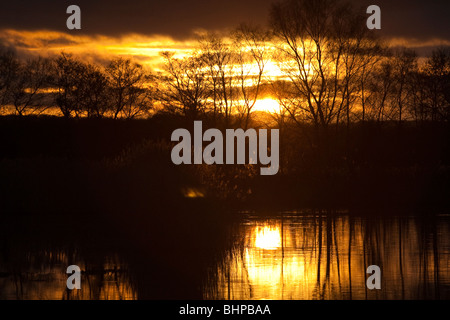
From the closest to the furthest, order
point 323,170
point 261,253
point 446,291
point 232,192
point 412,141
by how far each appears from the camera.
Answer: point 446,291
point 261,253
point 232,192
point 323,170
point 412,141

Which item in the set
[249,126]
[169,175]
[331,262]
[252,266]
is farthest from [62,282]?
[249,126]

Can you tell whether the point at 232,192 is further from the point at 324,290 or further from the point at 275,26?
the point at 275,26

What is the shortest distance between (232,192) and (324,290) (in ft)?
61.0

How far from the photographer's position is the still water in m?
12.9

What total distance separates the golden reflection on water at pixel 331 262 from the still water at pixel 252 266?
2 centimetres

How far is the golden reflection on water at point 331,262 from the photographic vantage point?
1291 centimetres

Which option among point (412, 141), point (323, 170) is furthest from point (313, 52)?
point (412, 141)

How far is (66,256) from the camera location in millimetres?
17578

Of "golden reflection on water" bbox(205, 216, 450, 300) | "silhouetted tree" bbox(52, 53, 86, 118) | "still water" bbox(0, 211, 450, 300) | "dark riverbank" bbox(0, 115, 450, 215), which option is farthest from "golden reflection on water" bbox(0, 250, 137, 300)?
"silhouetted tree" bbox(52, 53, 86, 118)

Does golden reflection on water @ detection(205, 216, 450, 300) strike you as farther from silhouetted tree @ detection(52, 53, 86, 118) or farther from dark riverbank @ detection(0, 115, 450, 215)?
silhouetted tree @ detection(52, 53, 86, 118)

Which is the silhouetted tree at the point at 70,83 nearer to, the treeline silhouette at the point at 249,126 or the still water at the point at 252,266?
the treeline silhouette at the point at 249,126

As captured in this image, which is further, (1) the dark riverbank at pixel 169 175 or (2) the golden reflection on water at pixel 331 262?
(1) the dark riverbank at pixel 169 175

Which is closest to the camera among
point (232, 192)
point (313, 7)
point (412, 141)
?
point (232, 192)

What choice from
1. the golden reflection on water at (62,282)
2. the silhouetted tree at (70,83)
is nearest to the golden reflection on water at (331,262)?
the golden reflection on water at (62,282)
